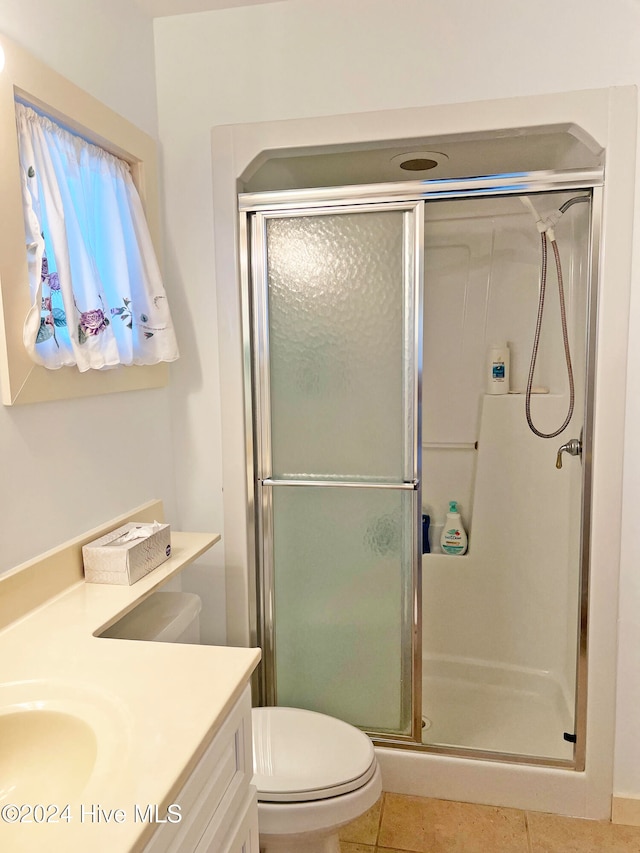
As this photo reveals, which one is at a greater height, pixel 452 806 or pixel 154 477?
pixel 154 477

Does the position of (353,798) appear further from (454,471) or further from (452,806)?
(454,471)

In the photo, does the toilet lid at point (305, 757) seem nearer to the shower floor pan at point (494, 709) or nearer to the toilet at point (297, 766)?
the toilet at point (297, 766)

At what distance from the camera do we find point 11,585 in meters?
1.23

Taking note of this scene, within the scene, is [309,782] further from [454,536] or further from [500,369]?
[500,369]

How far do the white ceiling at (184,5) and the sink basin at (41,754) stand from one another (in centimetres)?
185

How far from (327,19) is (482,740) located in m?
2.31

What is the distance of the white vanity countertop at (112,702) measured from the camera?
2.38ft

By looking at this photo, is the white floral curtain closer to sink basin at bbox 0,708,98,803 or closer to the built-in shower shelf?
sink basin at bbox 0,708,98,803

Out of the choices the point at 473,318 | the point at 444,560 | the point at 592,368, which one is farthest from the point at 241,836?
the point at 473,318

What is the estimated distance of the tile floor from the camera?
1.78 meters

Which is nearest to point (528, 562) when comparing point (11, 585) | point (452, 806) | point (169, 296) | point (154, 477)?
point (452, 806)

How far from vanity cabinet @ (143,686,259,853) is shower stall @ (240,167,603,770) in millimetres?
892

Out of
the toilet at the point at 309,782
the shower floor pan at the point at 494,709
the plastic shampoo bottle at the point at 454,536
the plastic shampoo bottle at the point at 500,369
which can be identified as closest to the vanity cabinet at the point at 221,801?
the toilet at the point at 309,782

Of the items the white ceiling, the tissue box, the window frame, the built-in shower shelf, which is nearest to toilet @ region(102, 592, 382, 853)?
the tissue box
